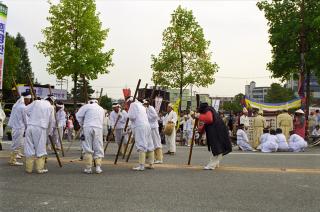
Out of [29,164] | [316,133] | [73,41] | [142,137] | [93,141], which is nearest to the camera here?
[29,164]

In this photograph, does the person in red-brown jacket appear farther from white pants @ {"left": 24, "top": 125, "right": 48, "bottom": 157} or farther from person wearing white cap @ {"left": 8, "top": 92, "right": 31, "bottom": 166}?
person wearing white cap @ {"left": 8, "top": 92, "right": 31, "bottom": 166}

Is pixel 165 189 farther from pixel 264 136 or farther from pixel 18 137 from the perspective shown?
pixel 264 136

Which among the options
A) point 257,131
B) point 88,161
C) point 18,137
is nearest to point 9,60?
point 257,131

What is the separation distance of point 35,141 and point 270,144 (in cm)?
956

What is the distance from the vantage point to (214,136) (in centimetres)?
1046

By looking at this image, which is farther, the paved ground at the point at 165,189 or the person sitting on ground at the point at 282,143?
the person sitting on ground at the point at 282,143

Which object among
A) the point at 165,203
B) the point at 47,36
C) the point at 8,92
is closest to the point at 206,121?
the point at 165,203

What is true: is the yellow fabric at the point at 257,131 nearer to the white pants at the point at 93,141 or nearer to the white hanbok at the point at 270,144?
the white hanbok at the point at 270,144

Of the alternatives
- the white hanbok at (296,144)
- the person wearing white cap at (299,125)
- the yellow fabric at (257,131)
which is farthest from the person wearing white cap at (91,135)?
the person wearing white cap at (299,125)

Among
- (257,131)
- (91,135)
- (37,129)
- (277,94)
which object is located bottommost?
(257,131)

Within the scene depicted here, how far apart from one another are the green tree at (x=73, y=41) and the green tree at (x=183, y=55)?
436 centimetres

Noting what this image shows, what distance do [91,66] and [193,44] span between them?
23.8 feet

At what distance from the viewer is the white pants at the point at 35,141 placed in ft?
31.4

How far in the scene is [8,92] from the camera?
5328cm
